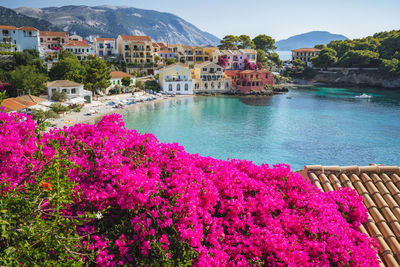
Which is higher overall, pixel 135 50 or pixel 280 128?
pixel 135 50

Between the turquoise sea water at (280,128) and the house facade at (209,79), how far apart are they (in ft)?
19.8

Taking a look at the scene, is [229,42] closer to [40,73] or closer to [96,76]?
[96,76]

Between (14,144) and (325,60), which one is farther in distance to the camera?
(325,60)

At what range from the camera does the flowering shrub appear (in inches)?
127

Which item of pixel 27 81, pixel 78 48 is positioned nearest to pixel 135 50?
pixel 78 48

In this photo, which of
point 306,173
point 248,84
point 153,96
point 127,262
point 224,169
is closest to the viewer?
point 127,262

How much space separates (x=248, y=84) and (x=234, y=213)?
62069 millimetres

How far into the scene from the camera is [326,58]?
8894cm

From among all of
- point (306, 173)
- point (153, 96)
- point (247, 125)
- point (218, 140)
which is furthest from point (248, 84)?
point (306, 173)

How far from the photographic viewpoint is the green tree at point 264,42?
92.0 meters

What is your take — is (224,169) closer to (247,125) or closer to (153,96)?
(247,125)

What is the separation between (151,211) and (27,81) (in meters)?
43.4

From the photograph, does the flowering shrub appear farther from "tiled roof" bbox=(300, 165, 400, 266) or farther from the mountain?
the mountain

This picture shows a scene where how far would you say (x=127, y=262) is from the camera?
357 centimetres
